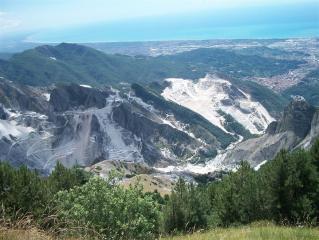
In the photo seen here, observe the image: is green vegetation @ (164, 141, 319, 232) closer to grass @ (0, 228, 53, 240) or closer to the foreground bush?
the foreground bush

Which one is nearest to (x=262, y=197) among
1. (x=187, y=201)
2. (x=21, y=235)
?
(x=187, y=201)

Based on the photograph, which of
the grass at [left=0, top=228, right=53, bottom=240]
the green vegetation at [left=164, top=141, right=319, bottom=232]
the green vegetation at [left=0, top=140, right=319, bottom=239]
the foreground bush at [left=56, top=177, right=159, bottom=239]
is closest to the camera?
the grass at [left=0, top=228, right=53, bottom=240]

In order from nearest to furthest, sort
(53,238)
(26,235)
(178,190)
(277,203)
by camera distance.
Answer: (26,235) → (53,238) → (277,203) → (178,190)

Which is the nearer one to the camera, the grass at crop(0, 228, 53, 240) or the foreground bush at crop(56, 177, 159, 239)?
the grass at crop(0, 228, 53, 240)

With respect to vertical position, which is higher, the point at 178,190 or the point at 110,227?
Answer: the point at 110,227

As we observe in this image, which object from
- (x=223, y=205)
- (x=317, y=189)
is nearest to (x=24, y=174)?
(x=223, y=205)

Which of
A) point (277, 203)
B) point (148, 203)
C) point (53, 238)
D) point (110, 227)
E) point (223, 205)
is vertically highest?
point (53, 238)

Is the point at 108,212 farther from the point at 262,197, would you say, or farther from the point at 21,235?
the point at 262,197

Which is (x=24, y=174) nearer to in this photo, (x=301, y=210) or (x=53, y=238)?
(x=301, y=210)

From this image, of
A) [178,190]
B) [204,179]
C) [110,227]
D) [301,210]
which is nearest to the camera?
[110,227]

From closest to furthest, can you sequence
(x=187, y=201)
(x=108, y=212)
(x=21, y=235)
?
(x=21, y=235), (x=108, y=212), (x=187, y=201)

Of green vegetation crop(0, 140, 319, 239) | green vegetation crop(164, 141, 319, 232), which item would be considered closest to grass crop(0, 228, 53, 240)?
green vegetation crop(0, 140, 319, 239)
